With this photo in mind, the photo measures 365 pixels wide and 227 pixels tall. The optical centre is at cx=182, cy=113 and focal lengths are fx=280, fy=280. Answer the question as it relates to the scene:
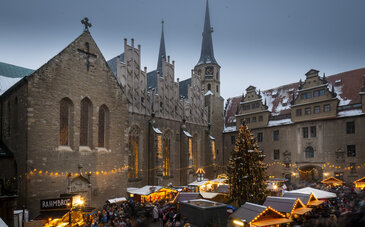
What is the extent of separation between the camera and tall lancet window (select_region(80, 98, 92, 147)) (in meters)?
20.9

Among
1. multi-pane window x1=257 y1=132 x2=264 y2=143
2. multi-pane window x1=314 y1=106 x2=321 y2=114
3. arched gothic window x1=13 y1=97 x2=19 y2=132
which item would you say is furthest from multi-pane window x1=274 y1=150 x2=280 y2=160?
arched gothic window x1=13 y1=97 x2=19 y2=132

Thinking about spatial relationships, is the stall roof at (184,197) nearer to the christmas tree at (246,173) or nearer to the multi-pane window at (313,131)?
the christmas tree at (246,173)

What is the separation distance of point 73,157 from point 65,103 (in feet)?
12.8

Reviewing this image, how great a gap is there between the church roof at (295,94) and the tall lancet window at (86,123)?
87.5ft

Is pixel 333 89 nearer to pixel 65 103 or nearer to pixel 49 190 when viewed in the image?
pixel 65 103

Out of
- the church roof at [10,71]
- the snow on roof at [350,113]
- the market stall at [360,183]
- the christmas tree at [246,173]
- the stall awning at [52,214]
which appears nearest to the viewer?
the stall awning at [52,214]

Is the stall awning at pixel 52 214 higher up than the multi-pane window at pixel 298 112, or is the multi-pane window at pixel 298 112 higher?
the multi-pane window at pixel 298 112

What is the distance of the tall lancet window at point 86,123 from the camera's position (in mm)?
20875

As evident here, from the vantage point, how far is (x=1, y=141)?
68.3ft

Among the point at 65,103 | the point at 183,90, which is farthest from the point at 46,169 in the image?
the point at 183,90

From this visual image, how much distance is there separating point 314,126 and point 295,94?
6.01m

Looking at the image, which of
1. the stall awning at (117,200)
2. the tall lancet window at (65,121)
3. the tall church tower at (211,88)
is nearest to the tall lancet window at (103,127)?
the tall lancet window at (65,121)

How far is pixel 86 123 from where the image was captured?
21.2 m

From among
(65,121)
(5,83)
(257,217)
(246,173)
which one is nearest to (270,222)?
(257,217)
